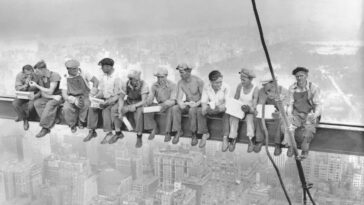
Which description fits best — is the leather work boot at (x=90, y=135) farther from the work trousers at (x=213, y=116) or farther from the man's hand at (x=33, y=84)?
the work trousers at (x=213, y=116)

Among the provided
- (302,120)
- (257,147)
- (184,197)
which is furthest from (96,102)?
(184,197)

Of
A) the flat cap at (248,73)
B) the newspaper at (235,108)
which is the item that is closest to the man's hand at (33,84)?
the newspaper at (235,108)

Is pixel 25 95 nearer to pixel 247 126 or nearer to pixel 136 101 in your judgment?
pixel 136 101

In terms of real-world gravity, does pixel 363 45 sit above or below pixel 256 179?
above

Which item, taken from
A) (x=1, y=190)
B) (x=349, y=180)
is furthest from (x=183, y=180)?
(x=1, y=190)

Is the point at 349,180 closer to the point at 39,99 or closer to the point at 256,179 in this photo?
the point at 256,179

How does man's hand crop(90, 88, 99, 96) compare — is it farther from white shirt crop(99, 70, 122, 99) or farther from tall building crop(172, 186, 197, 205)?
tall building crop(172, 186, 197, 205)

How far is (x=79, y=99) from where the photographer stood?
5.12m

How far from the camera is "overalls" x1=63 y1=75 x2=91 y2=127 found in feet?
16.8

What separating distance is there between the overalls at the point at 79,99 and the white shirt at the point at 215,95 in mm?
1697

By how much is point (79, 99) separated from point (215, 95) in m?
1.95

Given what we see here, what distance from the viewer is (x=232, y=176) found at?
23.2 feet

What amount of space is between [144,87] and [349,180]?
3.69 metres

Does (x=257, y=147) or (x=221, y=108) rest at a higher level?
(x=221, y=108)
